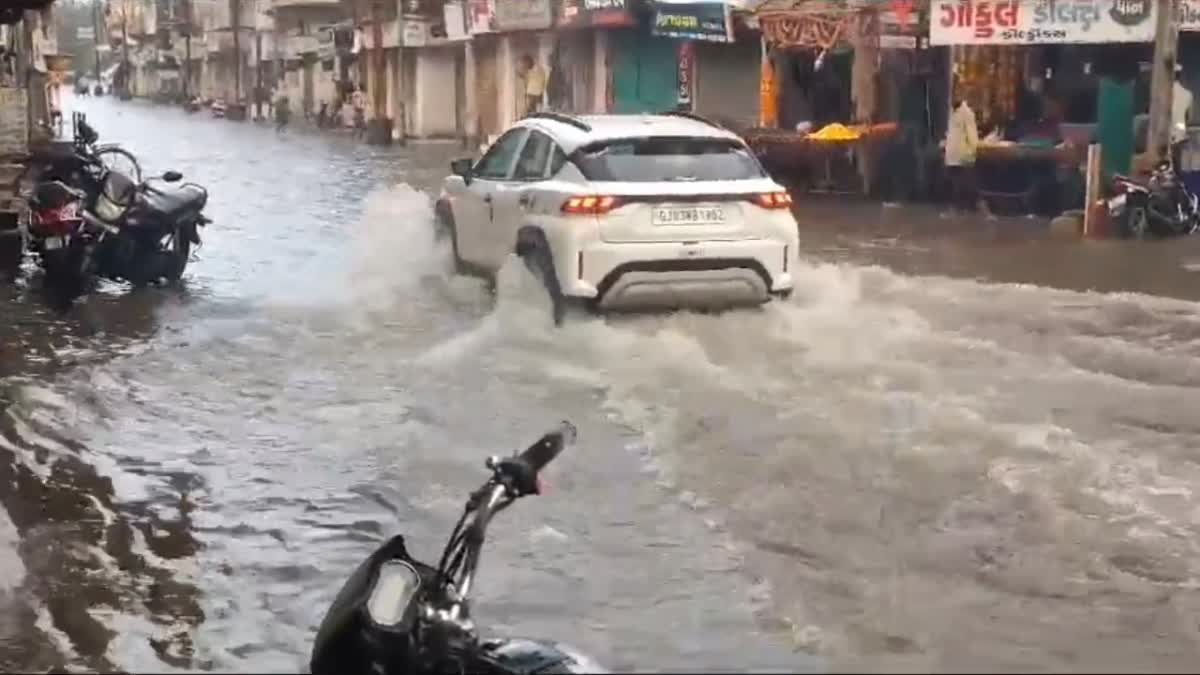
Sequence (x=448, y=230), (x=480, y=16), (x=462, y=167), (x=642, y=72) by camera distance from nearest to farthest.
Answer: (x=462, y=167)
(x=448, y=230)
(x=642, y=72)
(x=480, y=16)

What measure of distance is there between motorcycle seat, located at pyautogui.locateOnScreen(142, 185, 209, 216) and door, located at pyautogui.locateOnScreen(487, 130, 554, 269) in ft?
12.5

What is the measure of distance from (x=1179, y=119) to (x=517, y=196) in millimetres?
12111

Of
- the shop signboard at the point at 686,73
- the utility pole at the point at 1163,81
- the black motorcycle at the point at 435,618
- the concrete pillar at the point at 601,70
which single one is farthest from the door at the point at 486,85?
the black motorcycle at the point at 435,618

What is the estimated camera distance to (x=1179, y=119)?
66.5 ft

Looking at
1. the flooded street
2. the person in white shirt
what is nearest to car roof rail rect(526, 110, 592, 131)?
the flooded street

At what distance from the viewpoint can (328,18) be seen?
70.5 m

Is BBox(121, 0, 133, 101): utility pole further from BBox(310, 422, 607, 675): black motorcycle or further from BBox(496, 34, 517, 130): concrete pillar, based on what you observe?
BBox(310, 422, 607, 675): black motorcycle

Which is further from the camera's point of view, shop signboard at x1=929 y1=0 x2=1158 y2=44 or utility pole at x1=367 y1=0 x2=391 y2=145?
utility pole at x1=367 y1=0 x2=391 y2=145

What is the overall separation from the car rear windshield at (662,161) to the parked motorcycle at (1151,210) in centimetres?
873

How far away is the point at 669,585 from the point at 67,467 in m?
3.48

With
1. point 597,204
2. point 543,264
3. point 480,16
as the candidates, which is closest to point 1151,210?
point 543,264

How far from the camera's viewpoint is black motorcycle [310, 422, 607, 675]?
2.94 metres

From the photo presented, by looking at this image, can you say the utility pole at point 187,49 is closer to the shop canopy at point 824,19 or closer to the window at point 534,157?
the shop canopy at point 824,19

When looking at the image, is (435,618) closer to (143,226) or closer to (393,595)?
(393,595)
